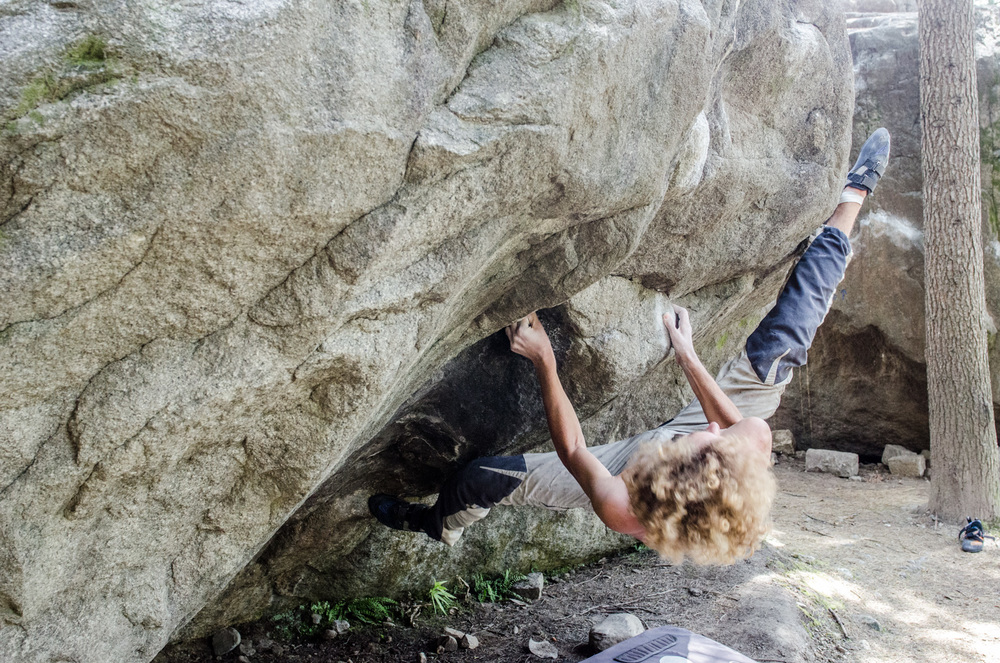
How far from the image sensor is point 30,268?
1.80 m

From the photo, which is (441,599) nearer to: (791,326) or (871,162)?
(791,326)

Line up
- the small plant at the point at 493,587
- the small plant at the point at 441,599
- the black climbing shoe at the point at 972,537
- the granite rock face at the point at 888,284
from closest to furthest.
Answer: the small plant at the point at 441,599
the small plant at the point at 493,587
the black climbing shoe at the point at 972,537
the granite rock face at the point at 888,284

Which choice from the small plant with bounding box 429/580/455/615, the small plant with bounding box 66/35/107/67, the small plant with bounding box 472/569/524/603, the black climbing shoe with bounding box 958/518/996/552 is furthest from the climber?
the black climbing shoe with bounding box 958/518/996/552

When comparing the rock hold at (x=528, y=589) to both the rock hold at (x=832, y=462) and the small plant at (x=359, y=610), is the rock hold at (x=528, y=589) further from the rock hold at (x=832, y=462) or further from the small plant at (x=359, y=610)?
the rock hold at (x=832, y=462)

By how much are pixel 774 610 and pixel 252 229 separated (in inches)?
A: 155

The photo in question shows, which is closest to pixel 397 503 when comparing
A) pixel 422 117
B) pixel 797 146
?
pixel 422 117

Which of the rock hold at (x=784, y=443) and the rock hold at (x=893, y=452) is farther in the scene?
the rock hold at (x=784, y=443)

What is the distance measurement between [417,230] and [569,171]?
58 cm

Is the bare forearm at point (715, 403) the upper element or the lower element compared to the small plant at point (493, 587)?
upper

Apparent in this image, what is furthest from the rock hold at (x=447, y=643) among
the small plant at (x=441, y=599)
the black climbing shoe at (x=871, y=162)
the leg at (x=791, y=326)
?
the black climbing shoe at (x=871, y=162)

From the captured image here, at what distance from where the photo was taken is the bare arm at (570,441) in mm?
3193

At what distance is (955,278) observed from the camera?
6.96 metres

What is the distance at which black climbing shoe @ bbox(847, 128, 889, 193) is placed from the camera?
4371 mm

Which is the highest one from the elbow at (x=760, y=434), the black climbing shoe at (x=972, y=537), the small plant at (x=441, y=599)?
the elbow at (x=760, y=434)
